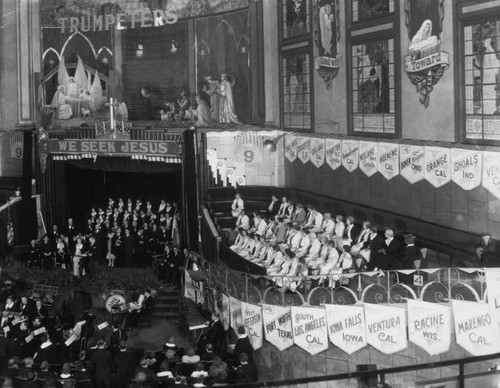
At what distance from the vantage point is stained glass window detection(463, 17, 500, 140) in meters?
21.2

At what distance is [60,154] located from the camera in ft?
123

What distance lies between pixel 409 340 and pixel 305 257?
252 inches

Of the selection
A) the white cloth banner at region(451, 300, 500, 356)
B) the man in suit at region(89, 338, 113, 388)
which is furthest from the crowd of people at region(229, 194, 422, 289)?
the man in suit at region(89, 338, 113, 388)

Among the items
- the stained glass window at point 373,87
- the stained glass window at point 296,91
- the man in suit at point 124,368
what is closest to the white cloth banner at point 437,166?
the stained glass window at point 373,87

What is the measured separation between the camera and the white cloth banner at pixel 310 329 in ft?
66.2

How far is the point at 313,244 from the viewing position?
2497 cm

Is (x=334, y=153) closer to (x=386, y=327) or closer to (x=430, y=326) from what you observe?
(x=386, y=327)

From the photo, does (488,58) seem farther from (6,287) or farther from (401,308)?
(6,287)

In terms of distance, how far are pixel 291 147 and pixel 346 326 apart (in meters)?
14.4

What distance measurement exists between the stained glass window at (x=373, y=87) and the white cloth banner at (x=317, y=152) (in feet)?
5.48

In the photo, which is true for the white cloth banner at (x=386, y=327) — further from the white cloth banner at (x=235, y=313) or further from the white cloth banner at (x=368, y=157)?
the white cloth banner at (x=368, y=157)

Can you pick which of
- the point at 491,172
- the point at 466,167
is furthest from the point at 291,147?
the point at 491,172

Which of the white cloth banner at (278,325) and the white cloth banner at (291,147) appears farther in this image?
the white cloth banner at (291,147)

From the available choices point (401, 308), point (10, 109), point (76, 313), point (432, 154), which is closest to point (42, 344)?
point (76, 313)
